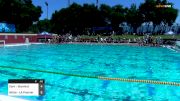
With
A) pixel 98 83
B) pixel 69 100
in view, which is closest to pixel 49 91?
pixel 69 100

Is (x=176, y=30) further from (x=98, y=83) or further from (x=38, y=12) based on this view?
(x=98, y=83)

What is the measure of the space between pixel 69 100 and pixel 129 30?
62.1 meters

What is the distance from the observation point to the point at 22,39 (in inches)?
1587

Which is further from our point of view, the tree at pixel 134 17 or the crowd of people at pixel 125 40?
the tree at pixel 134 17

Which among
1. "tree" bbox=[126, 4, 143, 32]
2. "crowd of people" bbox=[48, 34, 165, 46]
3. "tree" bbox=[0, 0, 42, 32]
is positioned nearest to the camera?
"crowd of people" bbox=[48, 34, 165, 46]
